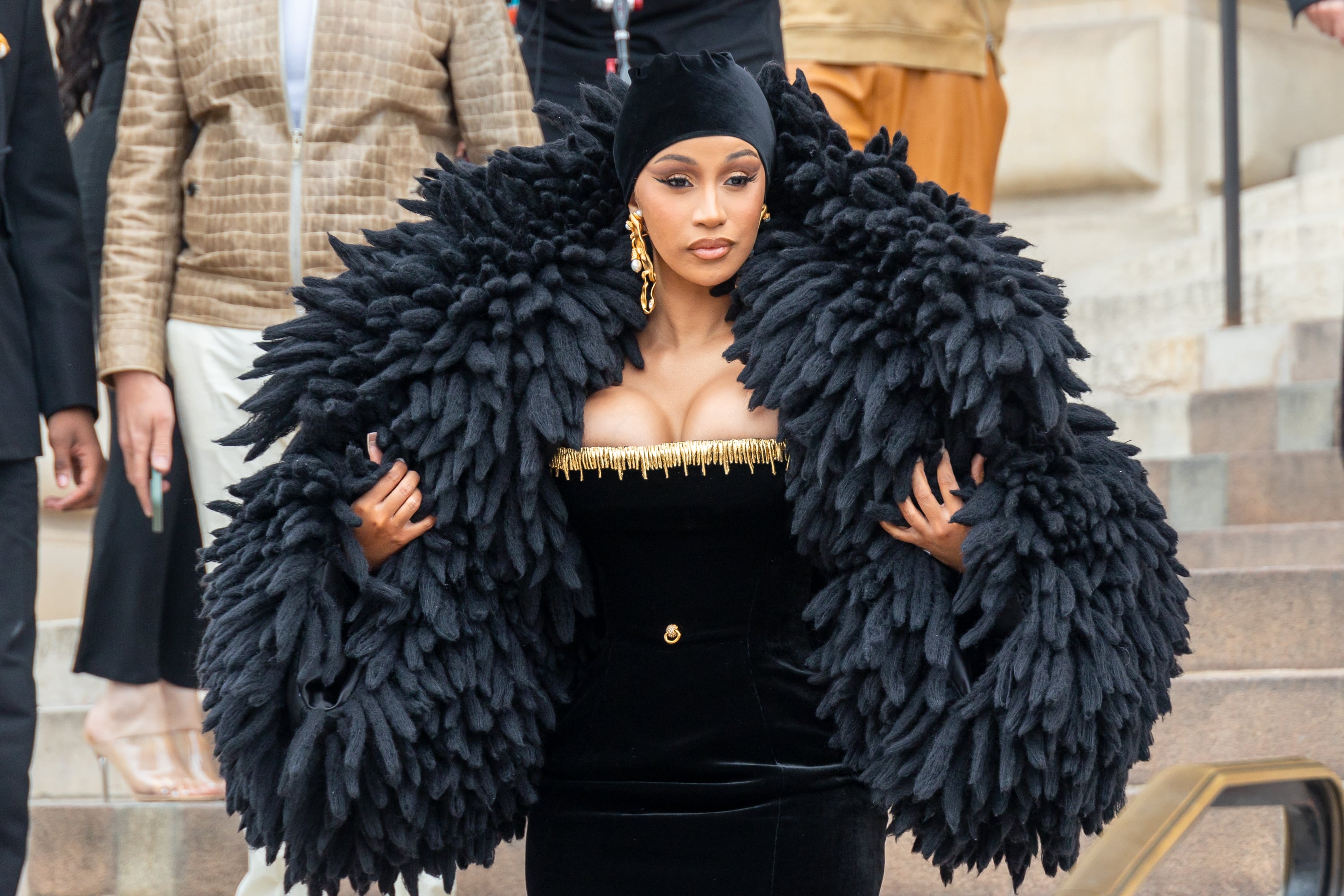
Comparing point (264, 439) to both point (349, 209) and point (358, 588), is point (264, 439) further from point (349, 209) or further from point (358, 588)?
point (349, 209)

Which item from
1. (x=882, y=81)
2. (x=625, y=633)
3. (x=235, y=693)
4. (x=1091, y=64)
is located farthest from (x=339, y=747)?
(x=1091, y=64)

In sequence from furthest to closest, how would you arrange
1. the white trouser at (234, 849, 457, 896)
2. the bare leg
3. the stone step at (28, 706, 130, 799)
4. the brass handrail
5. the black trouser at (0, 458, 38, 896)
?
the stone step at (28, 706, 130, 799)
the bare leg
the white trouser at (234, 849, 457, 896)
the black trouser at (0, 458, 38, 896)
the brass handrail

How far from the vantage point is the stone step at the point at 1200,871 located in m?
3.27

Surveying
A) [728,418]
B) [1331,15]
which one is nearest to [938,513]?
[728,418]

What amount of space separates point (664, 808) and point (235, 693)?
2.21 feet

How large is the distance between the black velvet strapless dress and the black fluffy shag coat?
0.07 meters

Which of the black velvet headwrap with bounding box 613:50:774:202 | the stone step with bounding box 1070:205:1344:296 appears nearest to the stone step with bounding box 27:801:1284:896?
the black velvet headwrap with bounding box 613:50:774:202

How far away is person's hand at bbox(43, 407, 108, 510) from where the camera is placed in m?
3.32

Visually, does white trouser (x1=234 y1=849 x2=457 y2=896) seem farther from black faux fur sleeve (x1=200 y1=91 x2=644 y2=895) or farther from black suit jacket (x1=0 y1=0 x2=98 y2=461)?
black suit jacket (x1=0 y1=0 x2=98 y2=461)

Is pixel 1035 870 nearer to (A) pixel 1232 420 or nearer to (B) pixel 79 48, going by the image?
(A) pixel 1232 420

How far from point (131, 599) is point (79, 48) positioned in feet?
4.22

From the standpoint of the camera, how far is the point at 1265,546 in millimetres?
4363

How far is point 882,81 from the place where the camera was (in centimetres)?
418

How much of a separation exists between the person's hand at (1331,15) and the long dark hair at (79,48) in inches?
99.8
